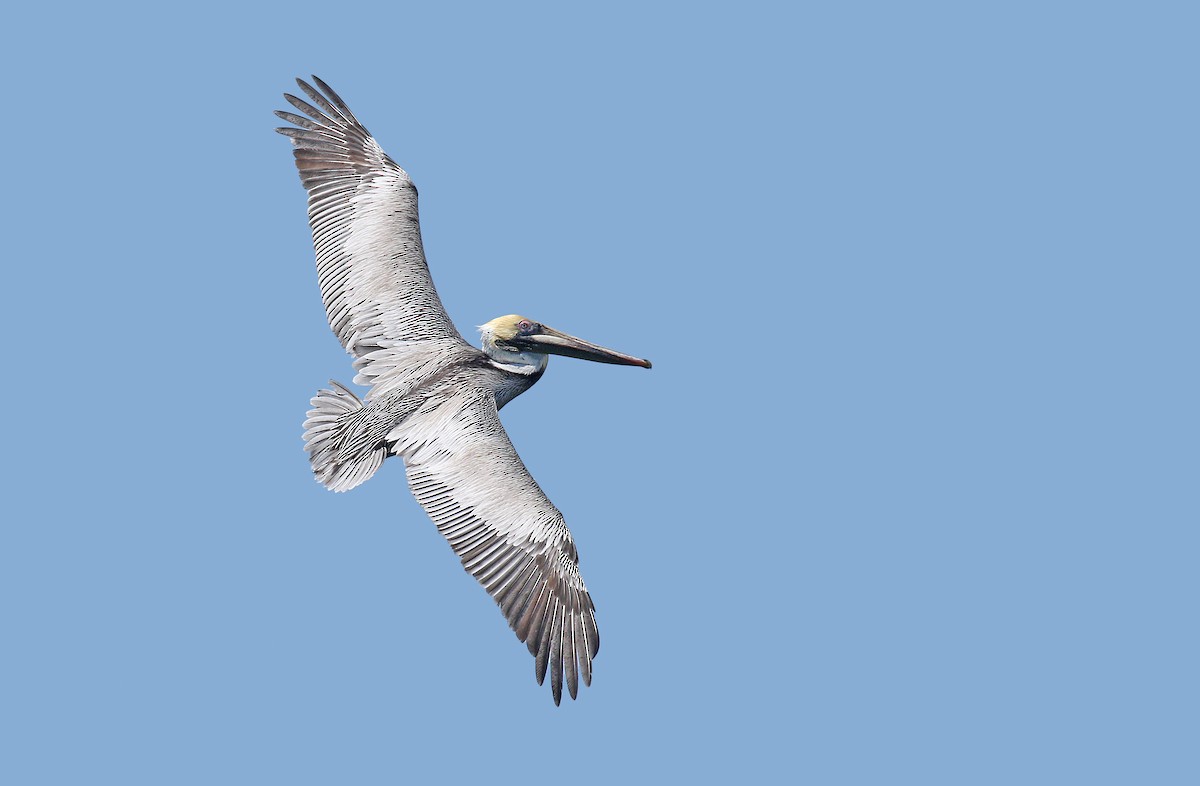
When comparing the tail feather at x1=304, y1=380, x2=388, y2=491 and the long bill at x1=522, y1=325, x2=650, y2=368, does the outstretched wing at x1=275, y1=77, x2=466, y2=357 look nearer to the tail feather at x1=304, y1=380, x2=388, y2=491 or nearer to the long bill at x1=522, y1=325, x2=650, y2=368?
the tail feather at x1=304, y1=380, x2=388, y2=491

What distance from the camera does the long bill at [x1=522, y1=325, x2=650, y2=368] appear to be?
45.5 ft

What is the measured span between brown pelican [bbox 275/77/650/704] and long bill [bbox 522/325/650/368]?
0.01 meters

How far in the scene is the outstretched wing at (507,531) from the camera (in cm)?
1217

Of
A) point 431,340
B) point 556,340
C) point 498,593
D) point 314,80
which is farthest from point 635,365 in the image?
point 314,80

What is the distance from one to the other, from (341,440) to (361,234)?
2.08 m

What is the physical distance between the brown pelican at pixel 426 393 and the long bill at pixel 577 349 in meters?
0.01

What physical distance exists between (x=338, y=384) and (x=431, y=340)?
0.87 metres

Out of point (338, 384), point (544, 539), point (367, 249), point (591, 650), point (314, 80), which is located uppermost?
point (314, 80)

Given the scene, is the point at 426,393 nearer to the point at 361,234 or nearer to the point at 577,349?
the point at 577,349

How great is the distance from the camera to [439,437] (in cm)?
1288

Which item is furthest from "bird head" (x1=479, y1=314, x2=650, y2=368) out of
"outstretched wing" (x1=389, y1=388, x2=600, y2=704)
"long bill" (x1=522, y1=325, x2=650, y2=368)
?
"outstretched wing" (x1=389, y1=388, x2=600, y2=704)

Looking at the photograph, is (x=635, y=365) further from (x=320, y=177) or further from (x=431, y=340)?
(x=320, y=177)

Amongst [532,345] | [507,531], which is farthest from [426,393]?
[507,531]

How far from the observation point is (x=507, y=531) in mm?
12391
